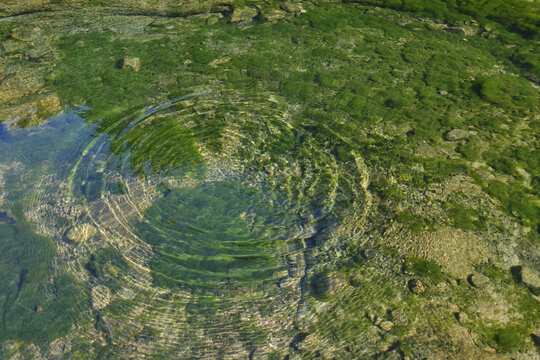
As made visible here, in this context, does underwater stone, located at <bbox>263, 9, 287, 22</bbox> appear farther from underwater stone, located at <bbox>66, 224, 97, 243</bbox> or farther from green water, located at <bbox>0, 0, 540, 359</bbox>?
underwater stone, located at <bbox>66, 224, 97, 243</bbox>

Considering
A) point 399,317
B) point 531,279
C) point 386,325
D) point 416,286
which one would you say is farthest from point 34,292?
point 531,279

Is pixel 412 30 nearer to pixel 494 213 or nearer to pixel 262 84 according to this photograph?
pixel 262 84

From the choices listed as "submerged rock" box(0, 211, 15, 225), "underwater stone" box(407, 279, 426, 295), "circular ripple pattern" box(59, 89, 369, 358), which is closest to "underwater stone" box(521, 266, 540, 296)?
"underwater stone" box(407, 279, 426, 295)

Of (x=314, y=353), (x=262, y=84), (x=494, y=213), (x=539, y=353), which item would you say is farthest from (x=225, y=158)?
(x=539, y=353)

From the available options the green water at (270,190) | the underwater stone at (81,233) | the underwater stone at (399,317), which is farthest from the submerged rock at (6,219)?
the underwater stone at (399,317)

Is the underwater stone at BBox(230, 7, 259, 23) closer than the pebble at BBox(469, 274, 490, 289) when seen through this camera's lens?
No
